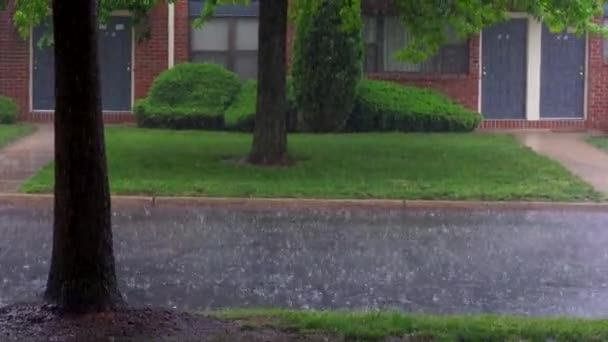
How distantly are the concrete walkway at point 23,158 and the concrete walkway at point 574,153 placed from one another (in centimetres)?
820

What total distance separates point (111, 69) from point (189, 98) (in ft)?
8.26

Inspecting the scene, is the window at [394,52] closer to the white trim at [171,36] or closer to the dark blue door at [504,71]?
the dark blue door at [504,71]

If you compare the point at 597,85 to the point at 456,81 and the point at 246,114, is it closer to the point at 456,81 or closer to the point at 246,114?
the point at 456,81

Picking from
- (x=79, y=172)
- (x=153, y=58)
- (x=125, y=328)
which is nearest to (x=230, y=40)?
(x=153, y=58)

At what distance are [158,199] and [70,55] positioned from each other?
26.9 feet

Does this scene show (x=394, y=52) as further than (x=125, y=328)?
Yes

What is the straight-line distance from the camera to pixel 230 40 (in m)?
25.3

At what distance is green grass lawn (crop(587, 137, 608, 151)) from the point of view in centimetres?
2107

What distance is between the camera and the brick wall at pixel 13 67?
24953 millimetres

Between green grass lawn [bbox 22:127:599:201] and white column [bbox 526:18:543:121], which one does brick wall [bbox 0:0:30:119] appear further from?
white column [bbox 526:18:543:121]

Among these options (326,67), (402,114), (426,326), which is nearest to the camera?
(426,326)

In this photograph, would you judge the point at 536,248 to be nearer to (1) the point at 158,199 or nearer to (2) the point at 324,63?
(1) the point at 158,199

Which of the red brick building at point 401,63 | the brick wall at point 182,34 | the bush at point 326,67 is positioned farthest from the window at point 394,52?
→ the brick wall at point 182,34

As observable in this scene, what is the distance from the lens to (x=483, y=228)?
13711mm
